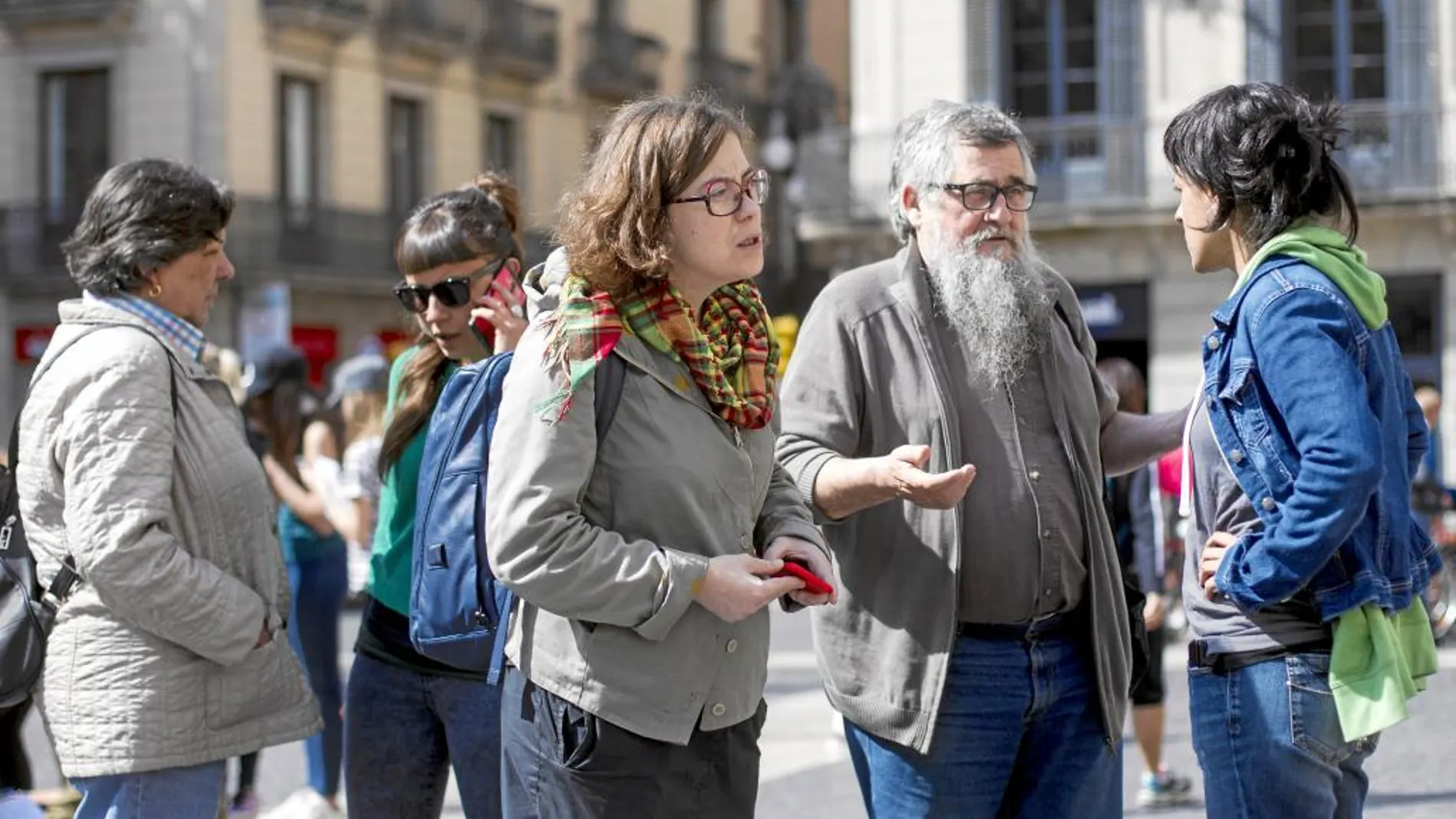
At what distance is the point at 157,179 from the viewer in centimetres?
427

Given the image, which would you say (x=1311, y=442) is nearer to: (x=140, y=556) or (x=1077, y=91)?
(x=140, y=556)

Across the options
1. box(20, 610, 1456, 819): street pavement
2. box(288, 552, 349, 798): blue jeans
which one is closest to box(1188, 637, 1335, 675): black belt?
box(20, 610, 1456, 819): street pavement

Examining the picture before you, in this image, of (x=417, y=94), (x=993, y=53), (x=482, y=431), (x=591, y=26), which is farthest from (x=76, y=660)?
(x=591, y=26)

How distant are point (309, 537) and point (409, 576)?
10.6ft

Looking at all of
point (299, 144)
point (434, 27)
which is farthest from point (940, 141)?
point (434, 27)

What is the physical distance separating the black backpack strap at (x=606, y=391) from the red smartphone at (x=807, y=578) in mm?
A: 359

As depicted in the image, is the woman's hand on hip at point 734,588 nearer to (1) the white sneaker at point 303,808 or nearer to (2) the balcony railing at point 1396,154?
(1) the white sneaker at point 303,808

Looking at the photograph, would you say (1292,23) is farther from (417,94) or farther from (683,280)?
(683,280)

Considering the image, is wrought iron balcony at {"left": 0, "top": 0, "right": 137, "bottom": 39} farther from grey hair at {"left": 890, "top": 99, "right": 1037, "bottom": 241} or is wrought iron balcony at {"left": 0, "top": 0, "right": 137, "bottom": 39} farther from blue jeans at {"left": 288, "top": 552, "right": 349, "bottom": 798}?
grey hair at {"left": 890, "top": 99, "right": 1037, "bottom": 241}

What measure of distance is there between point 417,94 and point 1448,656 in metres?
25.2

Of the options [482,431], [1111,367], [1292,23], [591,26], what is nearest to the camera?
[482,431]

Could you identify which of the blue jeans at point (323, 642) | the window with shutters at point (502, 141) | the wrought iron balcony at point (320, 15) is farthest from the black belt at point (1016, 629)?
the window with shutters at point (502, 141)

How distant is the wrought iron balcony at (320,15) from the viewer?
31.7m

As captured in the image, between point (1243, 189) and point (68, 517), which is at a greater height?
point (1243, 189)
